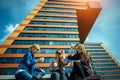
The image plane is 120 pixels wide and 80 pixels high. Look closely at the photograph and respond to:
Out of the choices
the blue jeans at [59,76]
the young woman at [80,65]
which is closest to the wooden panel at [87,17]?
the young woman at [80,65]

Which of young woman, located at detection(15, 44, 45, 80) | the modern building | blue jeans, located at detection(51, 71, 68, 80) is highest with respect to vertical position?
the modern building

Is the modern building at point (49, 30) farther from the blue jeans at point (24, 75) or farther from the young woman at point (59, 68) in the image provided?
the blue jeans at point (24, 75)

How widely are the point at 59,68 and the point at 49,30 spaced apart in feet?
169

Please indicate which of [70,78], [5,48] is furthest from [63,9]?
[70,78]

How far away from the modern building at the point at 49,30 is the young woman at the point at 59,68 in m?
41.8

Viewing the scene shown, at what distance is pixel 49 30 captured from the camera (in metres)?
56.0

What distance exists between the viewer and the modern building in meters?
47.4

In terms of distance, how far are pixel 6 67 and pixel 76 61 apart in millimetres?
43862

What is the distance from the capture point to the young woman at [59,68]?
448cm

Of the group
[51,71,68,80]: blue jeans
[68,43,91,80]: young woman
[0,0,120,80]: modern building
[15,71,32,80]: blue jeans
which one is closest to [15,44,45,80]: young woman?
[15,71,32,80]: blue jeans

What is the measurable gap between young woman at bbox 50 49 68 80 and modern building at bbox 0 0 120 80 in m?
41.8

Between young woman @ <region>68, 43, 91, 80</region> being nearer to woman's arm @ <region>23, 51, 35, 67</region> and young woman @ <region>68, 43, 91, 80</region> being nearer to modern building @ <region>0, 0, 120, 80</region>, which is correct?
woman's arm @ <region>23, 51, 35, 67</region>

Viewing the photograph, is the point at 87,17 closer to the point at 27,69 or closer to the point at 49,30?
the point at 49,30

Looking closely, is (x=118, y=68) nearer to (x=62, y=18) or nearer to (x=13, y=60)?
(x=62, y=18)
